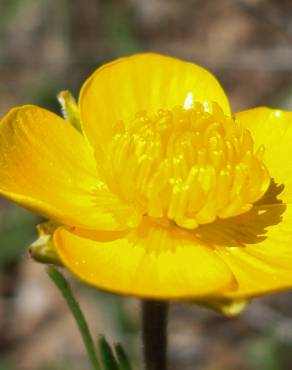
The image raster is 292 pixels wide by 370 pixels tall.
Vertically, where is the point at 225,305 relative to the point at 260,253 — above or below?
above

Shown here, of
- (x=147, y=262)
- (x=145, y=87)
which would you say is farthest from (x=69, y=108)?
(x=147, y=262)

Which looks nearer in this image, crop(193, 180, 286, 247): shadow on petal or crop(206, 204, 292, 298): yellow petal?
crop(206, 204, 292, 298): yellow petal

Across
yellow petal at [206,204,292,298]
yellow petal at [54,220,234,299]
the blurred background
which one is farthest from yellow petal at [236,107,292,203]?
the blurred background

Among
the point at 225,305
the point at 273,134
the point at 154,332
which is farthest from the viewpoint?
the point at 273,134

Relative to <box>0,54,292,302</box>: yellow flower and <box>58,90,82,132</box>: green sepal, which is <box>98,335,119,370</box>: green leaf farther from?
<box>58,90,82,132</box>: green sepal

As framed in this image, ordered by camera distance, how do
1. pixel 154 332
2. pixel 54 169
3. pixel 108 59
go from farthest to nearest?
pixel 108 59, pixel 54 169, pixel 154 332

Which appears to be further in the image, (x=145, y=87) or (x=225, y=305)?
(x=145, y=87)

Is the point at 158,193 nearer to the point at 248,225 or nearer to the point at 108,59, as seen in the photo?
the point at 248,225

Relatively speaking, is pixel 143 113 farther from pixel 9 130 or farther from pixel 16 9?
pixel 16 9
